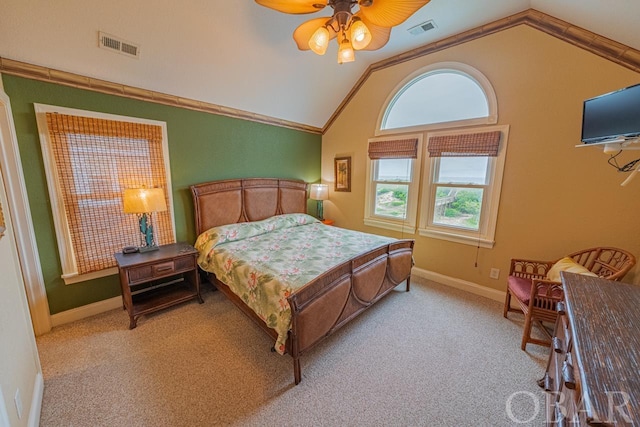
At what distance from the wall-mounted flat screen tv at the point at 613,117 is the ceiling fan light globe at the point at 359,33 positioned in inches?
63.0

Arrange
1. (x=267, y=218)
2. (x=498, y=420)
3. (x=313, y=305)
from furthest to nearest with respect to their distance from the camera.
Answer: (x=267, y=218) → (x=313, y=305) → (x=498, y=420)

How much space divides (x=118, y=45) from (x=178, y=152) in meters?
1.10

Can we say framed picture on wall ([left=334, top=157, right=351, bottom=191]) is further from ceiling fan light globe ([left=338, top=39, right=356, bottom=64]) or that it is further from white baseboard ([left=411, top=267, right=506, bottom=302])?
ceiling fan light globe ([left=338, top=39, right=356, bottom=64])

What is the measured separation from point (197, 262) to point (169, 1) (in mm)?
2451

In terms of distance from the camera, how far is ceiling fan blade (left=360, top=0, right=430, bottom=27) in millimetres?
1425

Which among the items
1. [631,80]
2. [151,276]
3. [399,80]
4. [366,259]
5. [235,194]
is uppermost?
[399,80]

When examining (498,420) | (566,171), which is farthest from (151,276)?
(566,171)

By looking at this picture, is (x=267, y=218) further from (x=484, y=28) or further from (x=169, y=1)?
(x=484, y=28)

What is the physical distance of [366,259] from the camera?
2332 millimetres

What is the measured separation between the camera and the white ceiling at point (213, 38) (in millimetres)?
1871

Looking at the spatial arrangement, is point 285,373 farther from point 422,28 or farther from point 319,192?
point 422,28

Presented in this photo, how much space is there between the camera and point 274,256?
2.45 metres

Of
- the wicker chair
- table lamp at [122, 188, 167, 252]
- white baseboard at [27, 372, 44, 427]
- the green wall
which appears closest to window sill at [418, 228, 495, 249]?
the wicker chair

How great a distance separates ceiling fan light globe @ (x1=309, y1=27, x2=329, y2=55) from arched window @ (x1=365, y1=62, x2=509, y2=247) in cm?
203
